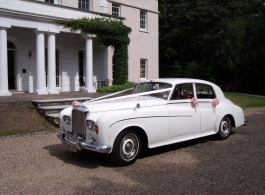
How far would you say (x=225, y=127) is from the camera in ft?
26.6

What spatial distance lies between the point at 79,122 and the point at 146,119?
135 centimetres

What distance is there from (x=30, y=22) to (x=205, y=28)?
25463mm

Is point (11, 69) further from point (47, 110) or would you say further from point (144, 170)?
point (144, 170)

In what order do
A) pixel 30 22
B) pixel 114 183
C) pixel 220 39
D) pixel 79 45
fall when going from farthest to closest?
pixel 220 39, pixel 79 45, pixel 30 22, pixel 114 183

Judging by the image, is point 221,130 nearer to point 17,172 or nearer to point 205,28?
point 17,172

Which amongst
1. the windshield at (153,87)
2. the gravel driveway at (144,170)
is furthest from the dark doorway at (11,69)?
the windshield at (153,87)

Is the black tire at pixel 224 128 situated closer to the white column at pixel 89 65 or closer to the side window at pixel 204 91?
the side window at pixel 204 91

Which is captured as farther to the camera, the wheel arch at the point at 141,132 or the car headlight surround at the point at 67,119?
the car headlight surround at the point at 67,119

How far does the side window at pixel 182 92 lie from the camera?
22.8ft

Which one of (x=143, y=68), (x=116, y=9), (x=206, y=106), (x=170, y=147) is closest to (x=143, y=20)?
(x=116, y=9)

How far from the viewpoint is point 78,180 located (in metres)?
5.00

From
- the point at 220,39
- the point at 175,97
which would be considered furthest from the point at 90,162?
the point at 220,39

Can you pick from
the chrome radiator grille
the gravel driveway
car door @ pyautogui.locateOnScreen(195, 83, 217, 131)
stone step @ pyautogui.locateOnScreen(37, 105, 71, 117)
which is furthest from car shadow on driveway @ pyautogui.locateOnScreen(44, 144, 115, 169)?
stone step @ pyautogui.locateOnScreen(37, 105, 71, 117)

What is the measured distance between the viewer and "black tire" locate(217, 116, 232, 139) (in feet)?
26.0
